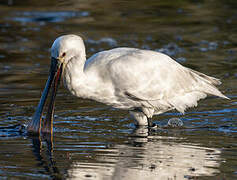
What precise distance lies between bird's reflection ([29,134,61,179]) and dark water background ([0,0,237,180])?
0.5 inches

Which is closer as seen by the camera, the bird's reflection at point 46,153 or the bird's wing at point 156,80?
the bird's reflection at point 46,153

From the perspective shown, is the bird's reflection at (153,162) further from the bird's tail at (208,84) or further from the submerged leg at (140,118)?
the bird's tail at (208,84)

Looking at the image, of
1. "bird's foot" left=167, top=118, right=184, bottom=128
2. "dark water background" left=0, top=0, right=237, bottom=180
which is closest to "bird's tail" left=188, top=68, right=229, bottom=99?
"dark water background" left=0, top=0, right=237, bottom=180

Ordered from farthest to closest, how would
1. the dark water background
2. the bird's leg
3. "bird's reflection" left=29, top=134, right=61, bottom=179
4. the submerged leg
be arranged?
the submerged leg < the bird's leg < the dark water background < "bird's reflection" left=29, top=134, right=61, bottom=179

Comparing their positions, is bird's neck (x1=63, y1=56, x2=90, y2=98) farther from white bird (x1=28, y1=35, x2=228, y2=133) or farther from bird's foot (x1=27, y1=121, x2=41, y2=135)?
bird's foot (x1=27, y1=121, x2=41, y2=135)

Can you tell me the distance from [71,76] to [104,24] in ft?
34.1

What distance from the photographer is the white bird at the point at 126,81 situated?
8.60 metres

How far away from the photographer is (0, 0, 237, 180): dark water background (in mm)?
7250

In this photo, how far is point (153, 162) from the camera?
7375mm

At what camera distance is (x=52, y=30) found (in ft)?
59.4

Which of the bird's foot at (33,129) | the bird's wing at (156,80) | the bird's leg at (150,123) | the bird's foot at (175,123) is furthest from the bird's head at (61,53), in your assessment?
the bird's foot at (175,123)

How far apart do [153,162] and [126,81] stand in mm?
2067

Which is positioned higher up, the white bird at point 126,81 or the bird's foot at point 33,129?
the white bird at point 126,81

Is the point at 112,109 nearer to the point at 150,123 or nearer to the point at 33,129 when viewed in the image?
the point at 150,123
